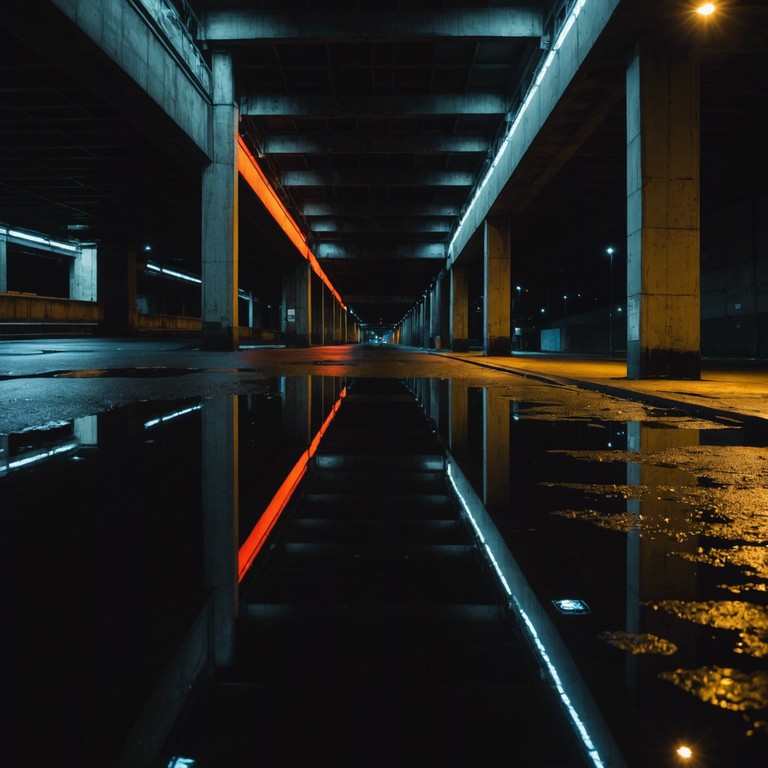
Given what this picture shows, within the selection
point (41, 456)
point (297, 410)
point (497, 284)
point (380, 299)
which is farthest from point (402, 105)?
point (380, 299)

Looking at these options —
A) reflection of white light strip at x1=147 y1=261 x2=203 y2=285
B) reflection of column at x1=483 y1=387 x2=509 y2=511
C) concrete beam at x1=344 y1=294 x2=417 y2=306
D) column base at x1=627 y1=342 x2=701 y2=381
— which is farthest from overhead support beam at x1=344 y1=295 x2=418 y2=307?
reflection of column at x1=483 y1=387 x2=509 y2=511

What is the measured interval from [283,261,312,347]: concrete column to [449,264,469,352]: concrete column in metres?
10.6

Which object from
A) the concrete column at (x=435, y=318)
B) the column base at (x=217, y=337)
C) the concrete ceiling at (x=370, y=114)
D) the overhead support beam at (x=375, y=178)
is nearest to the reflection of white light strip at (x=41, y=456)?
the concrete ceiling at (x=370, y=114)

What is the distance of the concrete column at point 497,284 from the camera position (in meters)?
30.8

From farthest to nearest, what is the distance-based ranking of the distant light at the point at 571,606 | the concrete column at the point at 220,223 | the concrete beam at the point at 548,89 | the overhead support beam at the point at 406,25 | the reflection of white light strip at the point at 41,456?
the concrete column at the point at 220,223 < the overhead support beam at the point at 406,25 < the concrete beam at the point at 548,89 < the reflection of white light strip at the point at 41,456 < the distant light at the point at 571,606

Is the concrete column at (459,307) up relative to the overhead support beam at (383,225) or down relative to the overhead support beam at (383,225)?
down

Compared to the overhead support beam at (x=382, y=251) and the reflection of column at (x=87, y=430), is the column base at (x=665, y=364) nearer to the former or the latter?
the reflection of column at (x=87, y=430)

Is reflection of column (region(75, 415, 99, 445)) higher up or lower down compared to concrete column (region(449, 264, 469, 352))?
lower down

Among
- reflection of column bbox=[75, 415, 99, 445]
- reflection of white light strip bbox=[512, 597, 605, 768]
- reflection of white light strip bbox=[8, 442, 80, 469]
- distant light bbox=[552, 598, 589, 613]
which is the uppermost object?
reflection of column bbox=[75, 415, 99, 445]

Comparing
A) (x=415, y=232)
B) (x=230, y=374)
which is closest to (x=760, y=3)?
(x=230, y=374)

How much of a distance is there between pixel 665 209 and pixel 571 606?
13.6 meters

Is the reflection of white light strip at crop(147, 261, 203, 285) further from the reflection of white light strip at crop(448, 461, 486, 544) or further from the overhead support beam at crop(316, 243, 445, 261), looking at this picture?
the reflection of white light strip at crop(448, 461, 486, 544)

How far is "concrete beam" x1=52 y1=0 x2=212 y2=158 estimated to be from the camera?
1493 cm

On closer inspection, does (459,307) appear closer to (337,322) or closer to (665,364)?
(665,364)
